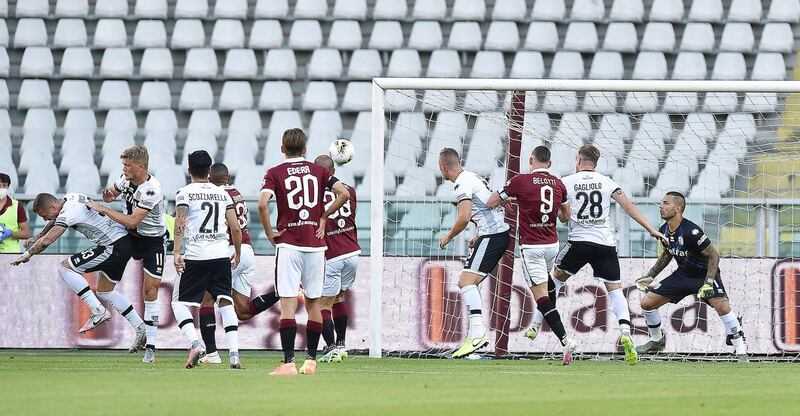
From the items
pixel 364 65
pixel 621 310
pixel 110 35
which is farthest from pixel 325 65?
pixel 621 310

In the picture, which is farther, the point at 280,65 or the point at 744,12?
the point at 744,12

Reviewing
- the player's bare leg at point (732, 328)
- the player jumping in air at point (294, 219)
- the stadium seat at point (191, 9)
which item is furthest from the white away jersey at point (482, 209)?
the stadium seat at point (191, 9)

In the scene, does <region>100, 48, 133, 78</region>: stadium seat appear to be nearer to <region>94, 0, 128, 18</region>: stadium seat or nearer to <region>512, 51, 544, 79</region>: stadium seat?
<region>94, 0, 128, 18</region>: stadium seat

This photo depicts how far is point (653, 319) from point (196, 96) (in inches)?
307

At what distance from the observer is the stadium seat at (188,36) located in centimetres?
1778

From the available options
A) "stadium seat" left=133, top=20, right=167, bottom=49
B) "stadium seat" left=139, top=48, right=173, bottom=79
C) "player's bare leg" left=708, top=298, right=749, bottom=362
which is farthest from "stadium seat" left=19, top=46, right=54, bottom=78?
"player's bare leg" left=708, top=298, right=749, bottom=362

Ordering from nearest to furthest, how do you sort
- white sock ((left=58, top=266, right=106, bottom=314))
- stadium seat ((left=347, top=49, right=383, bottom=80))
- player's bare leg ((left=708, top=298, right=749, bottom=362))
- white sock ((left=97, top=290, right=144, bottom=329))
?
white sock ((left=97, top=290, right=144, bottom=329)) → white sock ((left=58, top=266, right=106, bottom=314)) → player's bare leg ((left=708, top=298, right=749, bottom=362)) → stadium seat ((left=347, top=49, right=383, bottom=80))

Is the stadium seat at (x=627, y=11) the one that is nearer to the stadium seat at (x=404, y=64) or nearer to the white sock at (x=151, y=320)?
the stadium seat at (x=404, y=64)

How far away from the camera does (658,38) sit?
1764 cm

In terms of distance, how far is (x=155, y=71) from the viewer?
692 inches

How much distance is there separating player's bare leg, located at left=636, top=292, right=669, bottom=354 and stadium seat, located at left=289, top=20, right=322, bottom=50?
7.26 metres

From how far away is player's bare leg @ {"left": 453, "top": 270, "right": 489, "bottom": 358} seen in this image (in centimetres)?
1127

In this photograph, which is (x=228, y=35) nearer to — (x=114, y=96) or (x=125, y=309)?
(x=114, y=96)

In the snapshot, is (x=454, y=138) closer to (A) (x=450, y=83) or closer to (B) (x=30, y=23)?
(A) (x=450, y=83)
